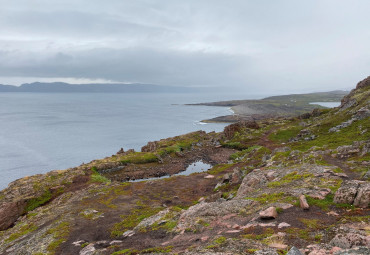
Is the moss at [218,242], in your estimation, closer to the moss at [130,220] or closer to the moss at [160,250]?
the moss at [160,250]

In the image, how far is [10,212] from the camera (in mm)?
43750

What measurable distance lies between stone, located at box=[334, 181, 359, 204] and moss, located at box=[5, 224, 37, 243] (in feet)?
120

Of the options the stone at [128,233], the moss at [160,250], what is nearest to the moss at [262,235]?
the moss at [160,250]

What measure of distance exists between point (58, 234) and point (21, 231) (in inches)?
408

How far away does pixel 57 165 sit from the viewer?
3792 inches

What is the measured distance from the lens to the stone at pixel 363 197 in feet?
61.6

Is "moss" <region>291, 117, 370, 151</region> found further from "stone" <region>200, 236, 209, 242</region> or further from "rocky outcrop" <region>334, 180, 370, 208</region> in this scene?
"stone" <region>200, 236, 209, 242</region>

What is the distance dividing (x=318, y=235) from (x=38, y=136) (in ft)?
555

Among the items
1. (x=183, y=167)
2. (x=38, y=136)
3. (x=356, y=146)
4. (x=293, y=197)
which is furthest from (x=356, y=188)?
(x=38, y=136)

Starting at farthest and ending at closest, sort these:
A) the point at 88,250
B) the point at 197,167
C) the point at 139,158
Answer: the point at 139,158
the point at 197,167
the point at 88,250

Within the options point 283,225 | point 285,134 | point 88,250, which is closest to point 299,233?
point 283,225

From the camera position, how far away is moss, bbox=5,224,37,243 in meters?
31.7

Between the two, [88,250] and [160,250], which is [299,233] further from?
[88,250]

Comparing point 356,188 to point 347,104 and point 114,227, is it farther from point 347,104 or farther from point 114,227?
point 347,104
